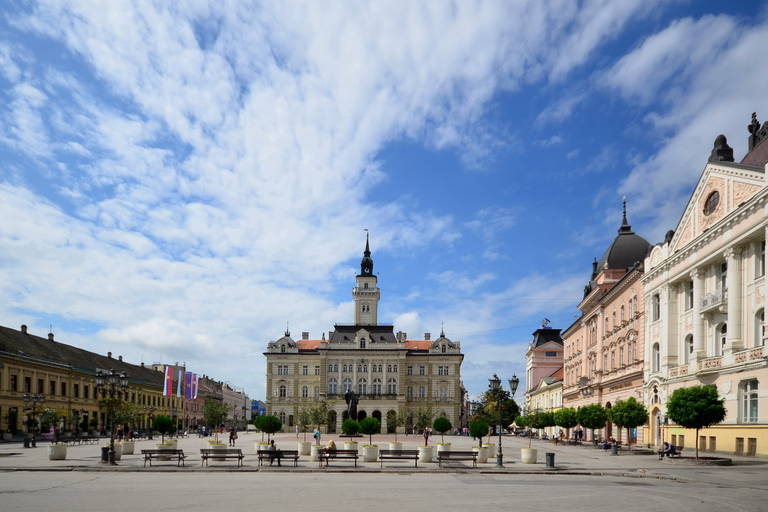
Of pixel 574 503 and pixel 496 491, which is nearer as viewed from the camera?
pixel 574 503

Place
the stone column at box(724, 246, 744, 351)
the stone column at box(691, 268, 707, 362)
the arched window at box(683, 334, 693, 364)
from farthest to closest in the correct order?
the arched window at box(683, 334, 693, 364)
the stone column at box(691, 268, 707, 362)
the stone column at box(724, 246, 744, 351)

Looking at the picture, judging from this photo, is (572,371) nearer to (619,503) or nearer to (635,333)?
(635,333)

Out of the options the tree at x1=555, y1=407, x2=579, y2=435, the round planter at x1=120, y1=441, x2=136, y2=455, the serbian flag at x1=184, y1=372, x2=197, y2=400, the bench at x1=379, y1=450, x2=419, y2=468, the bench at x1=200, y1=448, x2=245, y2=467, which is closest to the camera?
the bench at x1=200, y1=448, x2=245, y2=467

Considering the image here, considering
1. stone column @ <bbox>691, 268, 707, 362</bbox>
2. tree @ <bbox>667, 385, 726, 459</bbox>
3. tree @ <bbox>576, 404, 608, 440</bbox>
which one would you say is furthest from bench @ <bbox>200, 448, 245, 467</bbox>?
tree @ <bbox>576, 404, 608, 440</bbox>

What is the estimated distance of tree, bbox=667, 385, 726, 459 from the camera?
28312 millimetres

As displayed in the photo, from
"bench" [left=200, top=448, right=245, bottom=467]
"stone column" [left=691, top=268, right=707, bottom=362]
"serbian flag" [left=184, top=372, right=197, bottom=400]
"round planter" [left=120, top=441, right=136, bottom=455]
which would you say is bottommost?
"serbian flag" [left=184, top=372, right=197, bottom=400]

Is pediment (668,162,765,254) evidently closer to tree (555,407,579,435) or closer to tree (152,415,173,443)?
tree (555,407,579,435)

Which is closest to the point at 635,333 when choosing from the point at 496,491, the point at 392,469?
the point at 392,469

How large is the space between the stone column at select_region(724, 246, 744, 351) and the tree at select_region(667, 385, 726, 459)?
2.92 metres

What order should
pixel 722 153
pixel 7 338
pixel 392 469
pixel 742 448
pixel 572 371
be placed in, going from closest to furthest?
1. pixel 392 469
2. pixel 742 448
3. pixel 722 153
4. pixel 7 338
5. pixel 572 371

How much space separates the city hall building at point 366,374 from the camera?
4205 inches

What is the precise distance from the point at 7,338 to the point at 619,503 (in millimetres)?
58538

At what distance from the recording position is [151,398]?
308 feet

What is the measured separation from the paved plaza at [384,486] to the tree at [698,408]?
199 centimetres
